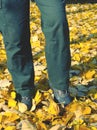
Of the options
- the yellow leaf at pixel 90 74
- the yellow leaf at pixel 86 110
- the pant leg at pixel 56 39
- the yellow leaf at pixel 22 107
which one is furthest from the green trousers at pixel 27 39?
the yellow leaf at pixel 90 74

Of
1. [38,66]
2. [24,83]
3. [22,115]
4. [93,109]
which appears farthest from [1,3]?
[38,66]

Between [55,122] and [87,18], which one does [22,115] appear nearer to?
[55,122]

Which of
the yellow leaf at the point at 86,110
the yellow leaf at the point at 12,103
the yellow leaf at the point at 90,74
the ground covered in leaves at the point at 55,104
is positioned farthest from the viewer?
the yellow leaf at the point at 90,74

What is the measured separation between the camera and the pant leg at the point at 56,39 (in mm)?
3512

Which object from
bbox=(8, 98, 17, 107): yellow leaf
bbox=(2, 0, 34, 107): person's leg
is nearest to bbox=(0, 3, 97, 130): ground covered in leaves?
bbox=(8, 98, 17, 107): yellow leaf

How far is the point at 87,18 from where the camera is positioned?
1101 cm

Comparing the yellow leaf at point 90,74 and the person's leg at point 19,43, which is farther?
the yellow leaf at point 90,74

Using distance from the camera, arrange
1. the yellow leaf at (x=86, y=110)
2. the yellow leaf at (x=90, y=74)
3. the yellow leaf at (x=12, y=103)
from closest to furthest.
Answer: the yellow leaf at (x=86, y=110)
the yellow leaf at (x=12, y=103)
the yellow leaf at (x=90, y=74)

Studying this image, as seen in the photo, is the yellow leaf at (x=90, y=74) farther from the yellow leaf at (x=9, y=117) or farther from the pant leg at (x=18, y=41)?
the yellow leaf at (x=9, y=117)

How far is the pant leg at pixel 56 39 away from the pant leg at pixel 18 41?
0.16 metres

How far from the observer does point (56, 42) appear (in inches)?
142

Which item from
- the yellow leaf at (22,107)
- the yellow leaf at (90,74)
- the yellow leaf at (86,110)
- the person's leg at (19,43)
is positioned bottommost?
the yellow leaf at (90,74)

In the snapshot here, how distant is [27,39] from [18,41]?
124 millimetres

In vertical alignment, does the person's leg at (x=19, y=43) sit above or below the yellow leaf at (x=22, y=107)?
above
